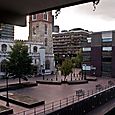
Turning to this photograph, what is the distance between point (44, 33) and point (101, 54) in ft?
55.6

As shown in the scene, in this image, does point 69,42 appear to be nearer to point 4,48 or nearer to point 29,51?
point 29,51

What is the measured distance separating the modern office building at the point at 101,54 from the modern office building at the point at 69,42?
56.9 meters

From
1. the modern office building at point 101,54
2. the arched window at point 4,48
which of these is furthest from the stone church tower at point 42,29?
the arched window at point 4,48

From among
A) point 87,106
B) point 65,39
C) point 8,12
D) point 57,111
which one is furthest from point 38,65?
point 65,39

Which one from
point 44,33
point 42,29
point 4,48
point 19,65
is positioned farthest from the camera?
point 44,33

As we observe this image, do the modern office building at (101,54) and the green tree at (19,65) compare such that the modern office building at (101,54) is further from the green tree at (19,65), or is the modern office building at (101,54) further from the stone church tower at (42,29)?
the green tree at (19,65)

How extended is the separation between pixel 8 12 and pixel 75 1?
1.89 metres

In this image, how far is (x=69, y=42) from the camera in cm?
12938

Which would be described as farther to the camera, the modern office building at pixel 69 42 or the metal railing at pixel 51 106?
the modern office building at pixel 69 42

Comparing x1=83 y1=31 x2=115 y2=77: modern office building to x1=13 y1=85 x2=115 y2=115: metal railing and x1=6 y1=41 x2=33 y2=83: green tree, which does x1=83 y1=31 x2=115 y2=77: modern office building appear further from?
x1=13 y1=85 x2=115 y2=115: metal railing

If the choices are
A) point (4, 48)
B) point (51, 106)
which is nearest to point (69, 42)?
point (4, 48)

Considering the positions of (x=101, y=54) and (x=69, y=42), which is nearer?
(x=101, y=54)

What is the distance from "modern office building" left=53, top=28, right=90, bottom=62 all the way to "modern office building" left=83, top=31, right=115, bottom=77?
2241 inches

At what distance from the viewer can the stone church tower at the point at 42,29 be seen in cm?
6738
